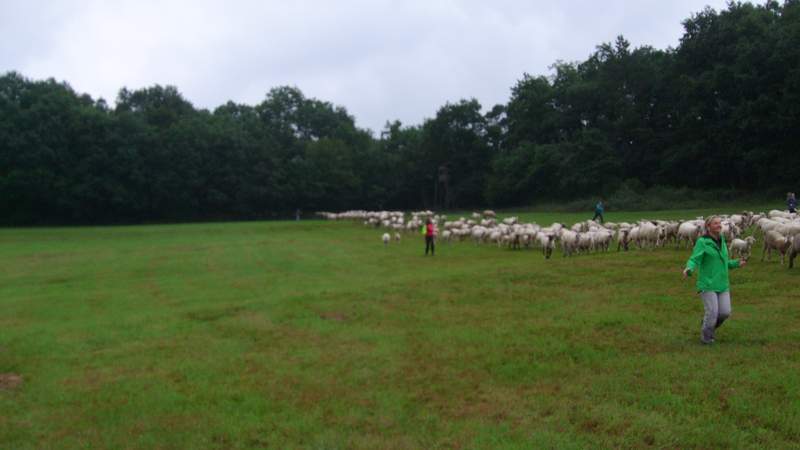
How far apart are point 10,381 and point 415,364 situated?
7041 millimetres

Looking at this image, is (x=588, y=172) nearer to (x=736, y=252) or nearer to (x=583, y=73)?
(x=583, y=73)

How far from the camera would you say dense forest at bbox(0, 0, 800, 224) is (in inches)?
2254

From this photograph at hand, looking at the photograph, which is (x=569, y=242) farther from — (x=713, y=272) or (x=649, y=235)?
(x=713, y=272)

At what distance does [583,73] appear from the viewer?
278 ft

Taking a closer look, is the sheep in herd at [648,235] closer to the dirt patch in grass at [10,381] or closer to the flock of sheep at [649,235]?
the flock of sheep at [649,235]

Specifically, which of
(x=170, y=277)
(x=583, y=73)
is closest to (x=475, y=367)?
(x=170, y=277)

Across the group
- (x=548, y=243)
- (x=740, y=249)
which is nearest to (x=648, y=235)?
(x=548, y=243)

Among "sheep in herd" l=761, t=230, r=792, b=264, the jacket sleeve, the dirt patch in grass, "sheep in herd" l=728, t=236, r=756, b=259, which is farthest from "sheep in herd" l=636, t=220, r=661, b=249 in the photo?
the dirt patch in grass

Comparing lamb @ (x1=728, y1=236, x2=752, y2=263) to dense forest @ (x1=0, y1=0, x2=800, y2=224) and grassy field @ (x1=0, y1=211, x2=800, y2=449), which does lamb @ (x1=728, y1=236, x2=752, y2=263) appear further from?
dense forest @ (x1=0, y1=0, x2=800, y2=224)

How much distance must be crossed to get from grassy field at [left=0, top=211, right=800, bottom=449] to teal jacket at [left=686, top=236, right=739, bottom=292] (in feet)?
3.55

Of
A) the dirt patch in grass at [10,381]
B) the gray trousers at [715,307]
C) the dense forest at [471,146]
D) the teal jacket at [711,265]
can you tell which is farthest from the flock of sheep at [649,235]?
the dense forest at [471,146]

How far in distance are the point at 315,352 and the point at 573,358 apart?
4.72 metres

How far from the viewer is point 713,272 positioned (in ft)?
32.5

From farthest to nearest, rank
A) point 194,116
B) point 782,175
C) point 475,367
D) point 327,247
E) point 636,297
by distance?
1. point 194,116
2. point 782,175
3. point 327,247
4. point 636,297
5. point 475,367
